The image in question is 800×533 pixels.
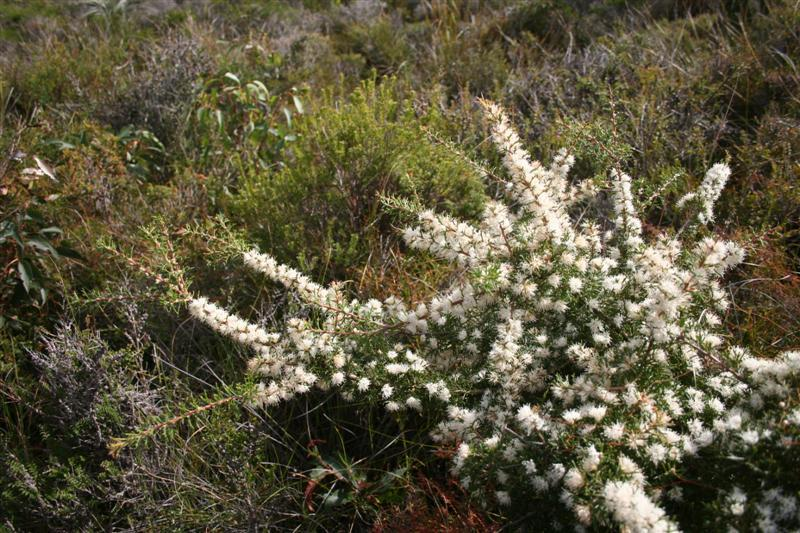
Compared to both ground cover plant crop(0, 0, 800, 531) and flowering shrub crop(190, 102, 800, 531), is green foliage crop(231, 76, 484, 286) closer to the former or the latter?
ground cover plant crop(0, 0, 800, 531)

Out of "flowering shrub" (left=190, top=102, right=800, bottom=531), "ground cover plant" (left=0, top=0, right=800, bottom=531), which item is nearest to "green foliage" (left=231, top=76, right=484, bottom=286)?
"ground cover plant" (left=0, top=0, right=800, bottom=531)

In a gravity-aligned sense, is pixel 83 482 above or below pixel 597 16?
below

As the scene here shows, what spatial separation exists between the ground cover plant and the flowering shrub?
11mm

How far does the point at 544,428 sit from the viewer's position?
1.76 metres

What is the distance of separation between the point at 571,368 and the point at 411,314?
0.59 m

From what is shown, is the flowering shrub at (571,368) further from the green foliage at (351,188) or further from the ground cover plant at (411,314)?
the green foliage at (351,188)

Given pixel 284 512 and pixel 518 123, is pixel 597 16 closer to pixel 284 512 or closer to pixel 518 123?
pixel 518 123

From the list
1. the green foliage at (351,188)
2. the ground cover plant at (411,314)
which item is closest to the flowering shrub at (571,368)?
the ground cover plant at (411,314)

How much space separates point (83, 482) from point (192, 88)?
322 cm

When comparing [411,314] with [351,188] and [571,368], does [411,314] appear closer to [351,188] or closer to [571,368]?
[571,368]

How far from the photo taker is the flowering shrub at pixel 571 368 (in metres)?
1.56

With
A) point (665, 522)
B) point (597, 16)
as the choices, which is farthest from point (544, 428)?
point (597, 16)

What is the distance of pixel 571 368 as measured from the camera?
219 centimetres

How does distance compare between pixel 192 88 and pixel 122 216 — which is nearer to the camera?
pixel 122 216
